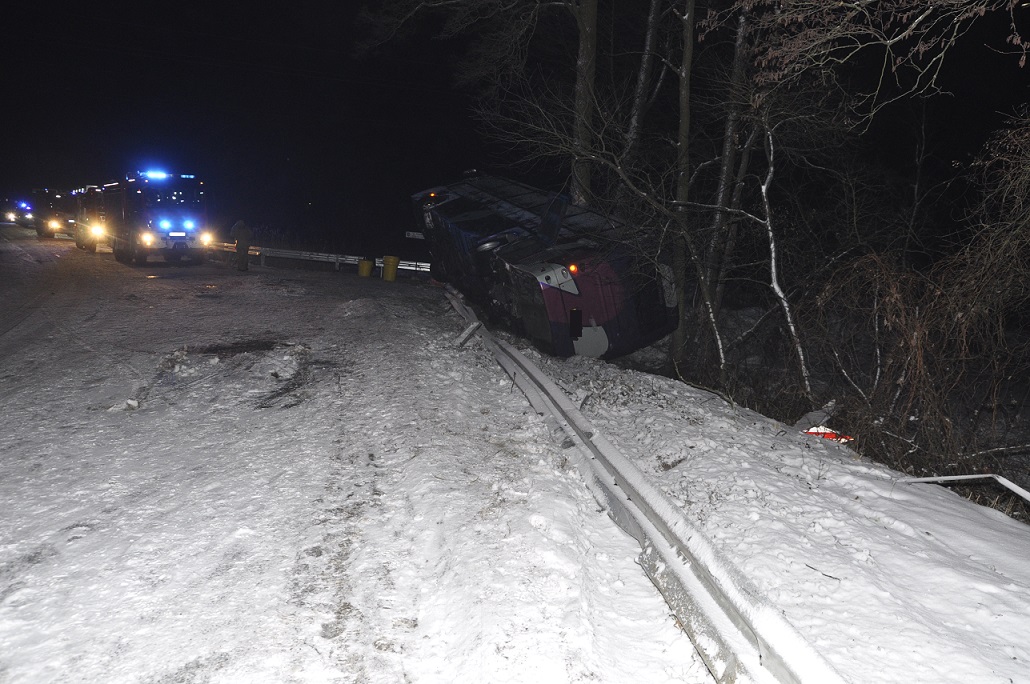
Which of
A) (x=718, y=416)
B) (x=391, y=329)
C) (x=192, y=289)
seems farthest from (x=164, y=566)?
(x=192, y=289)

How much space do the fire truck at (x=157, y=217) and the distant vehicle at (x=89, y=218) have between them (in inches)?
44.9

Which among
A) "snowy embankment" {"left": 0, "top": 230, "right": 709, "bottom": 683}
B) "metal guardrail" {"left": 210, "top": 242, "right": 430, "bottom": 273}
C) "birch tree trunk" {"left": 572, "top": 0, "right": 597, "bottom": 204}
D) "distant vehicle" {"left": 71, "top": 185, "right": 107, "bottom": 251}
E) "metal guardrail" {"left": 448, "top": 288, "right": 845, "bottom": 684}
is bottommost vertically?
"snowy embankment" {"left": 0, "top": 230, "right": 709, "bottom": 683}

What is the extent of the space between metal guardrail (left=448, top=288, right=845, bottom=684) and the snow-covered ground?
0.13m

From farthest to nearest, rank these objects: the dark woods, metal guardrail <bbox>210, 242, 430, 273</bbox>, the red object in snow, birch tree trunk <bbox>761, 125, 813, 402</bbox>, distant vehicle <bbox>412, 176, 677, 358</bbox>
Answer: metal guardrail <bbox>210, 242, 430, 273</bbox>, distant vehicle <bbox>412, 176, 677, 358</bbox>, birch tree trunk <bbox>761, 125, 813, 402</bbox>, the red object in snow, the dark woods

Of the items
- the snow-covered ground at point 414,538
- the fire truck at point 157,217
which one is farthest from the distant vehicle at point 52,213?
the snow-covered ground at point 414,538

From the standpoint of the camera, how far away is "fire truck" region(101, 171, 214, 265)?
20078mm

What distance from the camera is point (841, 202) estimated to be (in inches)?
483

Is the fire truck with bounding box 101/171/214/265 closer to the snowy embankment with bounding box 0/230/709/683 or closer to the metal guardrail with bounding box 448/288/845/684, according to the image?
the snowy embankment with bounding box 0/230/709/683

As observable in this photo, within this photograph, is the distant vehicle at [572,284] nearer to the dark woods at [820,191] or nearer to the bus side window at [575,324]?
the bus side window at [575,324]

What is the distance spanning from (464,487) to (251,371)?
4.17 m

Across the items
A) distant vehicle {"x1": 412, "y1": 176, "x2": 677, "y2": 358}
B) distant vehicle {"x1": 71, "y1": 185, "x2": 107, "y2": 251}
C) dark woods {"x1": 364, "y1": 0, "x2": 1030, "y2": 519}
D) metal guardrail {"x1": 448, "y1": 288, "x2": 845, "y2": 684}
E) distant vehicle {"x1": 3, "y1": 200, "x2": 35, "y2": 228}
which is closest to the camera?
metal guardrail {"x1": 448, "y1": 288, "x2": 845, "y2": 684}

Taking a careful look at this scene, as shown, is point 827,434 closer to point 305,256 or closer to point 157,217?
point 305,256

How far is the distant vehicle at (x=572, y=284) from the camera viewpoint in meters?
10.7

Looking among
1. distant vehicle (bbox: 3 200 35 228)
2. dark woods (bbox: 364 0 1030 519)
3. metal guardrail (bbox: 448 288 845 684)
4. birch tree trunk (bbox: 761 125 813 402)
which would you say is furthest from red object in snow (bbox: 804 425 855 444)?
distant vehicle (bbox: 3 200 35 228)
